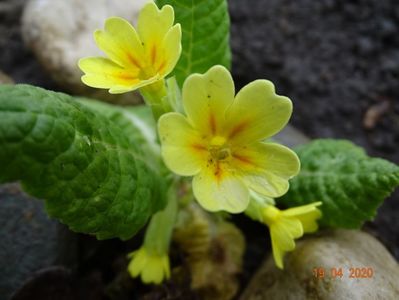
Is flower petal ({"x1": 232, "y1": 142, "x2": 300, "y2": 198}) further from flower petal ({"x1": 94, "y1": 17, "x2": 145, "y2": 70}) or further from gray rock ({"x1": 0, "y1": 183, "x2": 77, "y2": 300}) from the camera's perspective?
gray rock ({"x1": 0, "y1": 183, "x2": 77, "y2": 300})

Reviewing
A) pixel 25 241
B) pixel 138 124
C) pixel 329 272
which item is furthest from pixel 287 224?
pixel 25 241

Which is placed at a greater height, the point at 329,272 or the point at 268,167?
the point at 268,167

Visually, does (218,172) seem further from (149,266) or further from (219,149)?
(149,266)

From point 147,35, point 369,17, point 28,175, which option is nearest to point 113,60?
point 147,35

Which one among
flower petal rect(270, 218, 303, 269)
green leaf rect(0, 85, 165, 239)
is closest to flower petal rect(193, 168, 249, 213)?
green leaf rect(0, 85, 165, 239)

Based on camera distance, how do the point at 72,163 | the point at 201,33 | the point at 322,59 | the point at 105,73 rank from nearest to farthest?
the point at 72,163
the point at 105,73
the point at 201,33
the point at 322,59

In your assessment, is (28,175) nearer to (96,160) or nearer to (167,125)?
(96,160)
